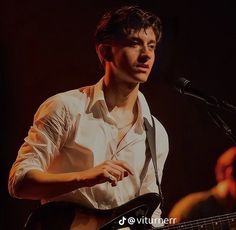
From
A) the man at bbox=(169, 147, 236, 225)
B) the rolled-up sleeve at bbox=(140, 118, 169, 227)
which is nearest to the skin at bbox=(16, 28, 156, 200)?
the rolled-up sleeve at bbox=(140, 118, 169, 227)

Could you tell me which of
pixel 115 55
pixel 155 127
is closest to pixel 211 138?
pixel 155 127

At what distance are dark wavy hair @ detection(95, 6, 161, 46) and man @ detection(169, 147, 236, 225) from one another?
0.70m

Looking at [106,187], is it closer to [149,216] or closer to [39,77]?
[149,216]

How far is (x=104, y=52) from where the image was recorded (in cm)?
171

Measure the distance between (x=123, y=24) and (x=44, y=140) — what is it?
1.78 ft

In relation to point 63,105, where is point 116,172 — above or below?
below

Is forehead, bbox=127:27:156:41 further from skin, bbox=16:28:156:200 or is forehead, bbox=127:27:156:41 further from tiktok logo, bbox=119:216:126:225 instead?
tiktok logo, bbox=119:216:126:225

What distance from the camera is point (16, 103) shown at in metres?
1.81

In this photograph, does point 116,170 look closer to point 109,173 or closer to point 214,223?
point 109,173

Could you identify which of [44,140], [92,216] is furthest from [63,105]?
[92,216]

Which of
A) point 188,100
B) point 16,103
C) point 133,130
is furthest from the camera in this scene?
point 188,100

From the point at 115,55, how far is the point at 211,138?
64 cm

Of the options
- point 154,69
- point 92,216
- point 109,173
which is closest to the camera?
point 109,173

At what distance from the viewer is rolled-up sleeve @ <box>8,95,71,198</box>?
1397mm
